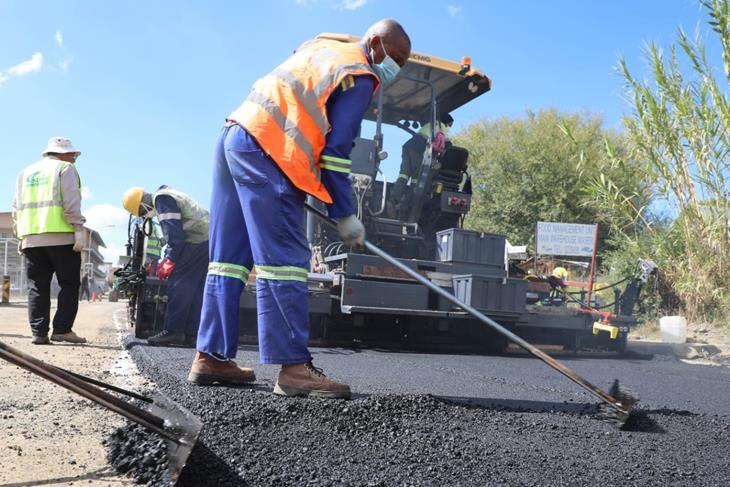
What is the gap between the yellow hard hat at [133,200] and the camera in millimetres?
5722

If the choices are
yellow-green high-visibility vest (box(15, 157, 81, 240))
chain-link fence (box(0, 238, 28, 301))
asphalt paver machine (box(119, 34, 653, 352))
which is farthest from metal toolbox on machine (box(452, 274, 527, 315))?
chain-link fence (box(0, 238, 28, 301))

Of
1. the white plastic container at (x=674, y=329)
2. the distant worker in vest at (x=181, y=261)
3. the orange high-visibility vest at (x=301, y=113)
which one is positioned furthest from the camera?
the white plastic container at (x=674, y=329)

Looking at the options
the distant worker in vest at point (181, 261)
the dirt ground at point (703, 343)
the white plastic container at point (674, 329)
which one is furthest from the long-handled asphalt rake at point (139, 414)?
the white plastic container at point (674, 329)

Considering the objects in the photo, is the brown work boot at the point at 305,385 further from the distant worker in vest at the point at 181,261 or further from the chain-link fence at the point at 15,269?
the chain-link fence at the point at 15,269

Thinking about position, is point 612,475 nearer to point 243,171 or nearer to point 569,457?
point 569,457

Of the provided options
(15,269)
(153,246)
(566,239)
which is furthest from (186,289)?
(15,269)

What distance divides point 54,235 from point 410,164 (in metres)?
3.34

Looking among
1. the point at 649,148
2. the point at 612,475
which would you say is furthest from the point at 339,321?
the point at 649,148

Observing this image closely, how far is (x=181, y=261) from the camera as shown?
16.8ft

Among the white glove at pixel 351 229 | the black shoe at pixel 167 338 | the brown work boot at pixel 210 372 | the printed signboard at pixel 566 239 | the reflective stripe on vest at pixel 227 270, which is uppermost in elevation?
the printed signboard at pixel 566 239

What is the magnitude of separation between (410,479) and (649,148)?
8033 millimetres

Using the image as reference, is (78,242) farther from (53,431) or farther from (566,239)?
(566,239)

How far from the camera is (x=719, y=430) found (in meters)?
2.43

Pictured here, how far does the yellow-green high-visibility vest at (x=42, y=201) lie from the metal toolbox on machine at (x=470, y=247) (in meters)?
3.17
